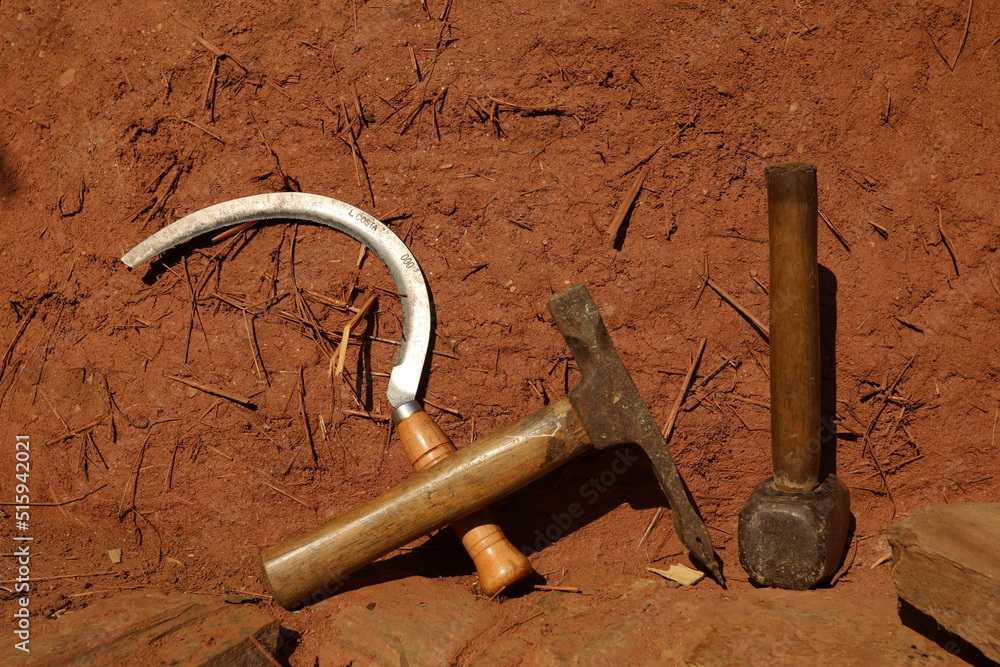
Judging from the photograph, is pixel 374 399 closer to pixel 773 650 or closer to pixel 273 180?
pixel 273 180

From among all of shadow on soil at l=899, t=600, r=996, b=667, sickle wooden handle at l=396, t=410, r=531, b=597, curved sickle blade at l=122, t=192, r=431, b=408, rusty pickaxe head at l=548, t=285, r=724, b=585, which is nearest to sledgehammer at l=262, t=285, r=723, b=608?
rusty pickaxe head at l=548, t=285, r=724, b=585

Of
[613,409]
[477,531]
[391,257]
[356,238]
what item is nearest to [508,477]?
[477,531]

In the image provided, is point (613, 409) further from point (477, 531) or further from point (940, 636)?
point (940, 636)

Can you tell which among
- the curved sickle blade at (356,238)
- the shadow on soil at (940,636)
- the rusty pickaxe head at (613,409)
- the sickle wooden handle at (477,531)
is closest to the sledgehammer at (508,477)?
the rusty pickaxe head at (613,409)

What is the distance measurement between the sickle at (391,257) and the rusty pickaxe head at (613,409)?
573 mm

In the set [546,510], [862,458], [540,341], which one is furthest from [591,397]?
[862,458]

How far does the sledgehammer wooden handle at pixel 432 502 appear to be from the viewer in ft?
8.18

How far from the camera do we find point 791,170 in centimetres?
232

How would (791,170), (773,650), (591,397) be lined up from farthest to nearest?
(591,397) → (791,170) → (773,650)

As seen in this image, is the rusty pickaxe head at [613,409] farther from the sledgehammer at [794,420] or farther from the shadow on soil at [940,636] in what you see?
the shadow on soil at [940,636]

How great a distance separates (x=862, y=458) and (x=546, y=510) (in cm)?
128

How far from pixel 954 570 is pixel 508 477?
1.37m

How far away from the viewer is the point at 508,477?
8.18 feet

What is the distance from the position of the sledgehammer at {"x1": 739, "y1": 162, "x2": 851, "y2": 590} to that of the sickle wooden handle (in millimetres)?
843
